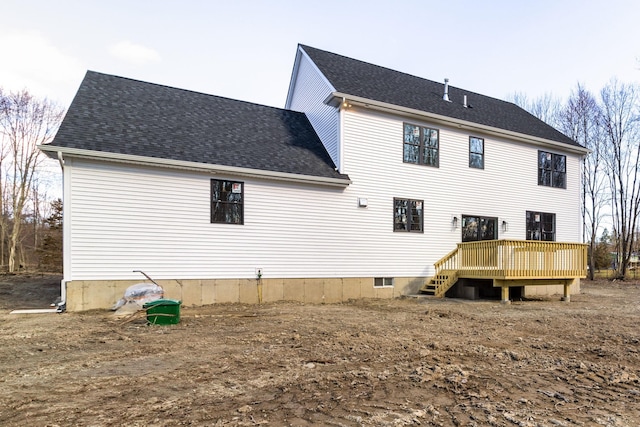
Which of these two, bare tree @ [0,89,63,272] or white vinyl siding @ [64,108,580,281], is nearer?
white vinyl siding @ [64,108,580,281]

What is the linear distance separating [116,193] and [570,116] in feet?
93.8

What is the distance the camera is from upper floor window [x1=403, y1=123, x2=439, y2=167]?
13.0 metres

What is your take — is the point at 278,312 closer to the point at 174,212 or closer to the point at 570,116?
the point at 174,212

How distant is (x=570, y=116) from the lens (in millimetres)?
Result: 25828

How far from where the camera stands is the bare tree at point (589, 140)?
985 inches

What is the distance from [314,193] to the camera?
450 inches

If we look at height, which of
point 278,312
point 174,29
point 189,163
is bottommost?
point 278,312

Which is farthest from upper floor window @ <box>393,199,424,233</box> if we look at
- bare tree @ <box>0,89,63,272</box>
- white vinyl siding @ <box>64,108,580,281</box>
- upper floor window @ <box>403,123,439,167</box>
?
bare tree @ <box>0,89,63,272</box>

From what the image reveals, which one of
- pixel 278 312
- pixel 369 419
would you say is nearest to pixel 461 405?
pixel 369 419

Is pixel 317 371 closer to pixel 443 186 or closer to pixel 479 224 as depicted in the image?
pixel 443 186

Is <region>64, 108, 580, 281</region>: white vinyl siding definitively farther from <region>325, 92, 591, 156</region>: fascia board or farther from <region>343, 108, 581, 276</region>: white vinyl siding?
<region>325, 92, 591, 156</region>: fascia board

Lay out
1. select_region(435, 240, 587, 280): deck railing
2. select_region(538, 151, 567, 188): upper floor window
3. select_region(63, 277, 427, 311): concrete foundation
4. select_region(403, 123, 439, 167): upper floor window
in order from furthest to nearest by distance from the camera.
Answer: select_region(538, 151, 567, 188): upper floor window < select_region(403, 123, 439, 167): upper floor window < select_region(435, 240, 587, 280): deck railing < select_region(63, 277, 427, 311): concrete foundation

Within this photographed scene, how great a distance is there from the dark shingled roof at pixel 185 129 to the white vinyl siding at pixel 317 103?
35cm

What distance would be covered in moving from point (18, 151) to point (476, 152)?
2801 cm
